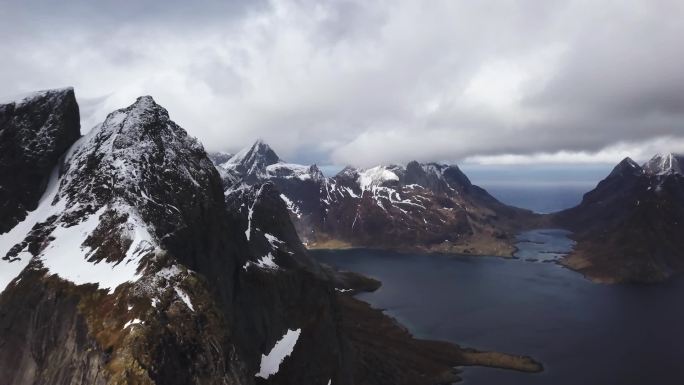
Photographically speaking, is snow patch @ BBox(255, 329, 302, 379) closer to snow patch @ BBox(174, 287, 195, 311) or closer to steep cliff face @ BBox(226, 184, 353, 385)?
steep cliff face @ BBox(226, 184, 353, 385)

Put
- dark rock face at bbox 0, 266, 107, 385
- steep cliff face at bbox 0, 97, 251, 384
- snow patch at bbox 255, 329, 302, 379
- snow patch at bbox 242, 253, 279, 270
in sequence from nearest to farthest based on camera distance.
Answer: steep cliff face at bbox 0, 97, 251, 384, dark rock face at bbox 0, 266, 107, 385, snow patch at bbox 255, 329, 302, 379, snow patch at bbox 242, 253, 279, 270

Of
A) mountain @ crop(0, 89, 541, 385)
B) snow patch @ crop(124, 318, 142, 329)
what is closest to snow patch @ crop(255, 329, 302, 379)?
mountain @ crop(0, 89, 541, 385)

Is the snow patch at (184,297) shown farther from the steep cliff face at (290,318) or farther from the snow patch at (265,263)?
the snow patch at (265,263)

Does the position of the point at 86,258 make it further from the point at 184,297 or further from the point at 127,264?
the point at 184,297

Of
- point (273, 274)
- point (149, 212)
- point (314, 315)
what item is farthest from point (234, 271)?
point (149, 212)

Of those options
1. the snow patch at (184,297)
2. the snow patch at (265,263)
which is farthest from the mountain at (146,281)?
the snow patch at (265,263)

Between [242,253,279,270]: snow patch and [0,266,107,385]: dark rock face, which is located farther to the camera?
[242,253,279,270]: snow patch

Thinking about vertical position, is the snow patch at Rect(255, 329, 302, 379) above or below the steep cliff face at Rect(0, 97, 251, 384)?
below
